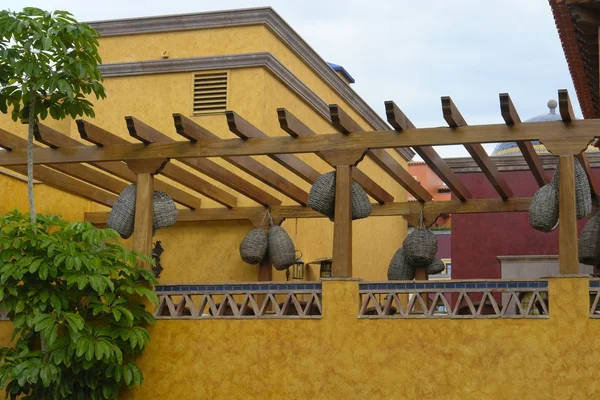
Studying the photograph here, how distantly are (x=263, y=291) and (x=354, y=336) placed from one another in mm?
1148

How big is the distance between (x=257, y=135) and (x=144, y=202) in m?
1.49

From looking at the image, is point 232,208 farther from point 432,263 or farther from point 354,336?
point 354,336

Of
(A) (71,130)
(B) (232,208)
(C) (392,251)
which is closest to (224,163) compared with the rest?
(B) (232,208)

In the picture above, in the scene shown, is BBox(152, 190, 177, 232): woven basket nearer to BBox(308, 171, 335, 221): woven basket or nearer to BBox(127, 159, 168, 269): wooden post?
BBox(127, 159, 168, 269): wooden post

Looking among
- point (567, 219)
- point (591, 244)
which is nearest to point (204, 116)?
point (591, 244)

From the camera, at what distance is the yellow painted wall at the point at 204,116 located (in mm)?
15805

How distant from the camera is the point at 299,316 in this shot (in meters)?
11.3

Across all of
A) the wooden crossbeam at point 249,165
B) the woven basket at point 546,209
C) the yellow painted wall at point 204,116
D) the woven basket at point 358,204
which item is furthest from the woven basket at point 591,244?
the yellow painted wall at point 204,116

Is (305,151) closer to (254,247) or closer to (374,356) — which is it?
(374,356)

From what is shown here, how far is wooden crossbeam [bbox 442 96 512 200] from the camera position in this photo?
35.7ft

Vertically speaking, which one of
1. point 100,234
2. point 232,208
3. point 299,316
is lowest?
point 299,316

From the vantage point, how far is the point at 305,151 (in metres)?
11.7

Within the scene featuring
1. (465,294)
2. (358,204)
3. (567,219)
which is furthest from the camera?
(358,204)

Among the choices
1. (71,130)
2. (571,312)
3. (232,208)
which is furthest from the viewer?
(71,130)
